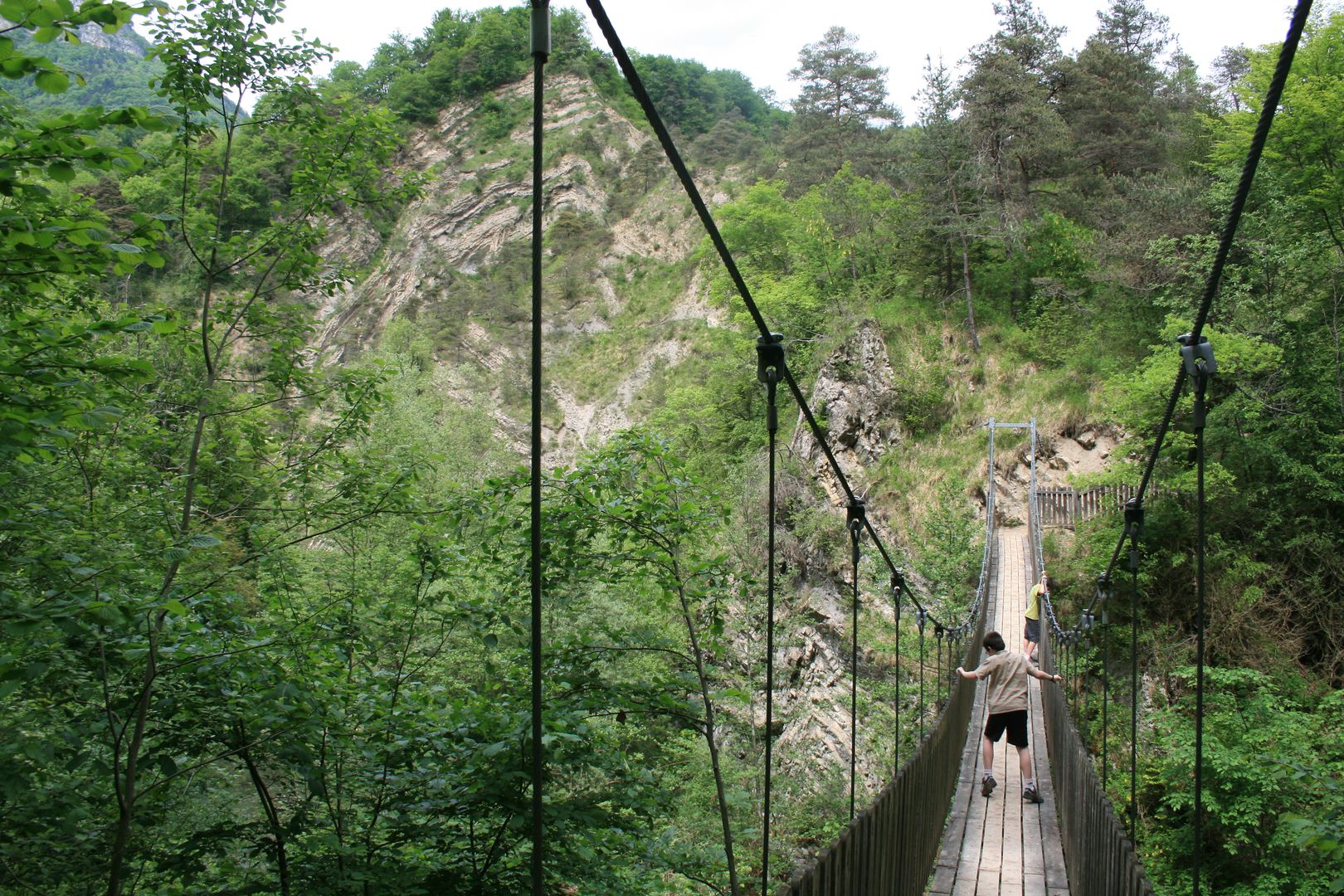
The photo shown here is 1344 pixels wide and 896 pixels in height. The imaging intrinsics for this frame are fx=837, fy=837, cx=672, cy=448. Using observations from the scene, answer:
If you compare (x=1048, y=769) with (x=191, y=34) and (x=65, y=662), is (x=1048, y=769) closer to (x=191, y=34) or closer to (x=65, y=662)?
(x=65, y=662)

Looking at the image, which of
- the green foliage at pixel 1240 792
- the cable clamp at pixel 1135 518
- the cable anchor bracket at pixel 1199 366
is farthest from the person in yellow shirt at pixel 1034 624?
the cable anchor bracket at pixel 1199 366

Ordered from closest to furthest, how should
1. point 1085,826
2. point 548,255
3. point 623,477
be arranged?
point 1085,826
point 623,477
point 548,255

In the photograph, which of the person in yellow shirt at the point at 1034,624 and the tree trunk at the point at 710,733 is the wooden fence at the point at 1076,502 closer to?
the person in yellow shirt at the point at 1034,624

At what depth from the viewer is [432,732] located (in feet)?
10.3

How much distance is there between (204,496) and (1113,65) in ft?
71.9

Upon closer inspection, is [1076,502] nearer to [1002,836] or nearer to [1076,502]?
[1076,502]

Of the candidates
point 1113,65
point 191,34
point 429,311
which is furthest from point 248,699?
point 429,311

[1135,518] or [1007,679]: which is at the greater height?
[1135,518]

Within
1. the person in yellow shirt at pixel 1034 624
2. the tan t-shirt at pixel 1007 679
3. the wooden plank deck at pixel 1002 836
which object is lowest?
the wooden plank deck at pixel 1002 836

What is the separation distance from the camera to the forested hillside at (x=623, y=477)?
2.88 m

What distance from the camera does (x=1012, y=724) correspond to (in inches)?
196

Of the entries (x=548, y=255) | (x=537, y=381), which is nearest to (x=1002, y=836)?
(x=537, y=381)

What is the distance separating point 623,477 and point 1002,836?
2894mm

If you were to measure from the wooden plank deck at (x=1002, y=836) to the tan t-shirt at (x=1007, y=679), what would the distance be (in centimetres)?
61
